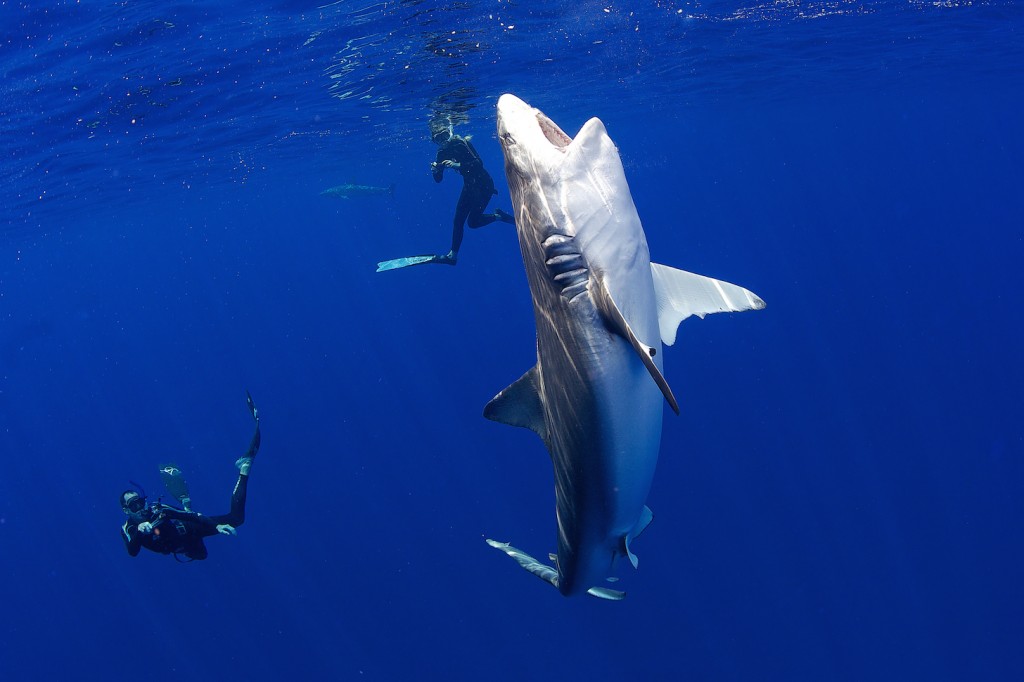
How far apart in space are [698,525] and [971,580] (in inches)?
364

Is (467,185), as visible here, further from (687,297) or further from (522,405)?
(687,297)

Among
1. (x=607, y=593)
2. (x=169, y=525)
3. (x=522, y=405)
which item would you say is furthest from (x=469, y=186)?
(x=607, y=593)

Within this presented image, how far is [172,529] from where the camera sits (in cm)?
1016

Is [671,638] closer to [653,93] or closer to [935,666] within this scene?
[935,666]

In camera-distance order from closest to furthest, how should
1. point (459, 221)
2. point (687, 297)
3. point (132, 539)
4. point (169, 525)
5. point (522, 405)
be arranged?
point (687, 297)
point (522, 405)
point (132, 539)
point (169, 525)
point (459, 221)

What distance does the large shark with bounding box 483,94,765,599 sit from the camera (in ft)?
10.3

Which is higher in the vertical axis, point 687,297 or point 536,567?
point 687,297

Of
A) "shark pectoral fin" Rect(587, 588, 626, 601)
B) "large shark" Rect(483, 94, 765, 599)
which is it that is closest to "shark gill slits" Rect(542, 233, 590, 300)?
"large shark" Rect(483, 94, 765, 599)

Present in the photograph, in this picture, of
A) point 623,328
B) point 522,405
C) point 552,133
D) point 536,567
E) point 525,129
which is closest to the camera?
point 623,328

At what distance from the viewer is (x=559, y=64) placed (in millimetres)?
20375

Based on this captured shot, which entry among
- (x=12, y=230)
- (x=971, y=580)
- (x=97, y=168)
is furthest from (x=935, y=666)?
(x=12, y=230)

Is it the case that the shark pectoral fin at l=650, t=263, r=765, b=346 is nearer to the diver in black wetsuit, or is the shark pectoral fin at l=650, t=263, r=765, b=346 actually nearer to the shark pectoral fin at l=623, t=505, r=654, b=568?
the shark pectoral fin at l=623, t=505, r=654, b=568

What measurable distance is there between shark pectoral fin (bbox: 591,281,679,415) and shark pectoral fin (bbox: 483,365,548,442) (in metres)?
1.00

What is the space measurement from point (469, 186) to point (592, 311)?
33.9 ft
